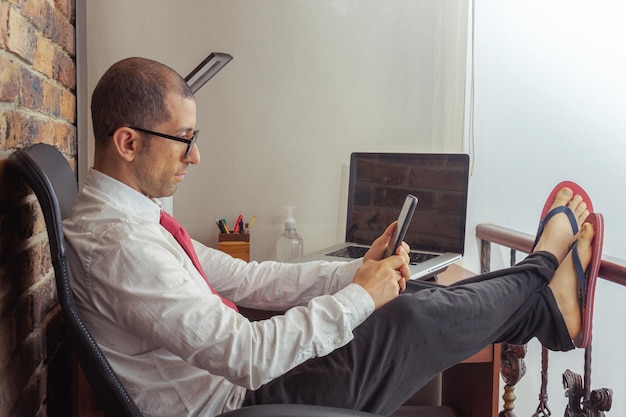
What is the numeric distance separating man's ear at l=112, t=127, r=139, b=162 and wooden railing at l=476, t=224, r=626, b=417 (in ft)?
3.49

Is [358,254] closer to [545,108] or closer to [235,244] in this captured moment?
[235,244]

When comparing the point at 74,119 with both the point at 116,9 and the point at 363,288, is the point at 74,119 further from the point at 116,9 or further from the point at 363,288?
the point at 363,288

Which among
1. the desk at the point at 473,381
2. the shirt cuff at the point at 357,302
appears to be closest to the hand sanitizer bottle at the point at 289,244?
the desk at the point at 473,381

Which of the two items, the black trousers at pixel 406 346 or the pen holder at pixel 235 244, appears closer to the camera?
the black trousers at pixel 406 346

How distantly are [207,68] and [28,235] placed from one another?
687 mm

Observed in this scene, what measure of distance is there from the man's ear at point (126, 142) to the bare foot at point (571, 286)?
3.32 ft

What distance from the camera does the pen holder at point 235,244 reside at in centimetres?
208

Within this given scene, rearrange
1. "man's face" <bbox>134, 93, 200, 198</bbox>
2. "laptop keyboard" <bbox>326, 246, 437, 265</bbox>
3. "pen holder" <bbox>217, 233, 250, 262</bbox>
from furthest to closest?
"pen holder" <bbox>217, 233, 250, 262</bbox>, "laptop keyboard" <bbox>326, 246, 437, 265</bbox>, "man's face" <bbox>134, 93, 200, 198</bbox>

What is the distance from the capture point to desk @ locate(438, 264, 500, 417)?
1.76m

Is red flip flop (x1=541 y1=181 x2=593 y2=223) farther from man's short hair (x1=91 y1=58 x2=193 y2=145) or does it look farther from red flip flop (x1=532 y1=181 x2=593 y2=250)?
man's short hair (x1=91 y1=58 x2=193 y2=145)

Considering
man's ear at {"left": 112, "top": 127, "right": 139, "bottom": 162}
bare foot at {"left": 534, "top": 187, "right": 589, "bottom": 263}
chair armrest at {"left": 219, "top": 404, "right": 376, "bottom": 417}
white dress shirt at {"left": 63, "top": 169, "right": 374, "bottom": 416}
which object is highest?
man's ear at {"left": 112, "top": 127, "right": 139, "bottom": 162}

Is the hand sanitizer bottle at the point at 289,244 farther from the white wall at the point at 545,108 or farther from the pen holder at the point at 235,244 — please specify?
the white wall at the point at 545,108

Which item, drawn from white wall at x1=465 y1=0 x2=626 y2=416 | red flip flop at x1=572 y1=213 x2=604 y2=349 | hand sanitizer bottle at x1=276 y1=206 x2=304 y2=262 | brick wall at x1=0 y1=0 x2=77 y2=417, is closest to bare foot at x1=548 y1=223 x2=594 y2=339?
red flip flop at x1=572 y1=213 x2=604 y2=349

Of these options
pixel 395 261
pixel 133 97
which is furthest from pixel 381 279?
pixel 133 97
